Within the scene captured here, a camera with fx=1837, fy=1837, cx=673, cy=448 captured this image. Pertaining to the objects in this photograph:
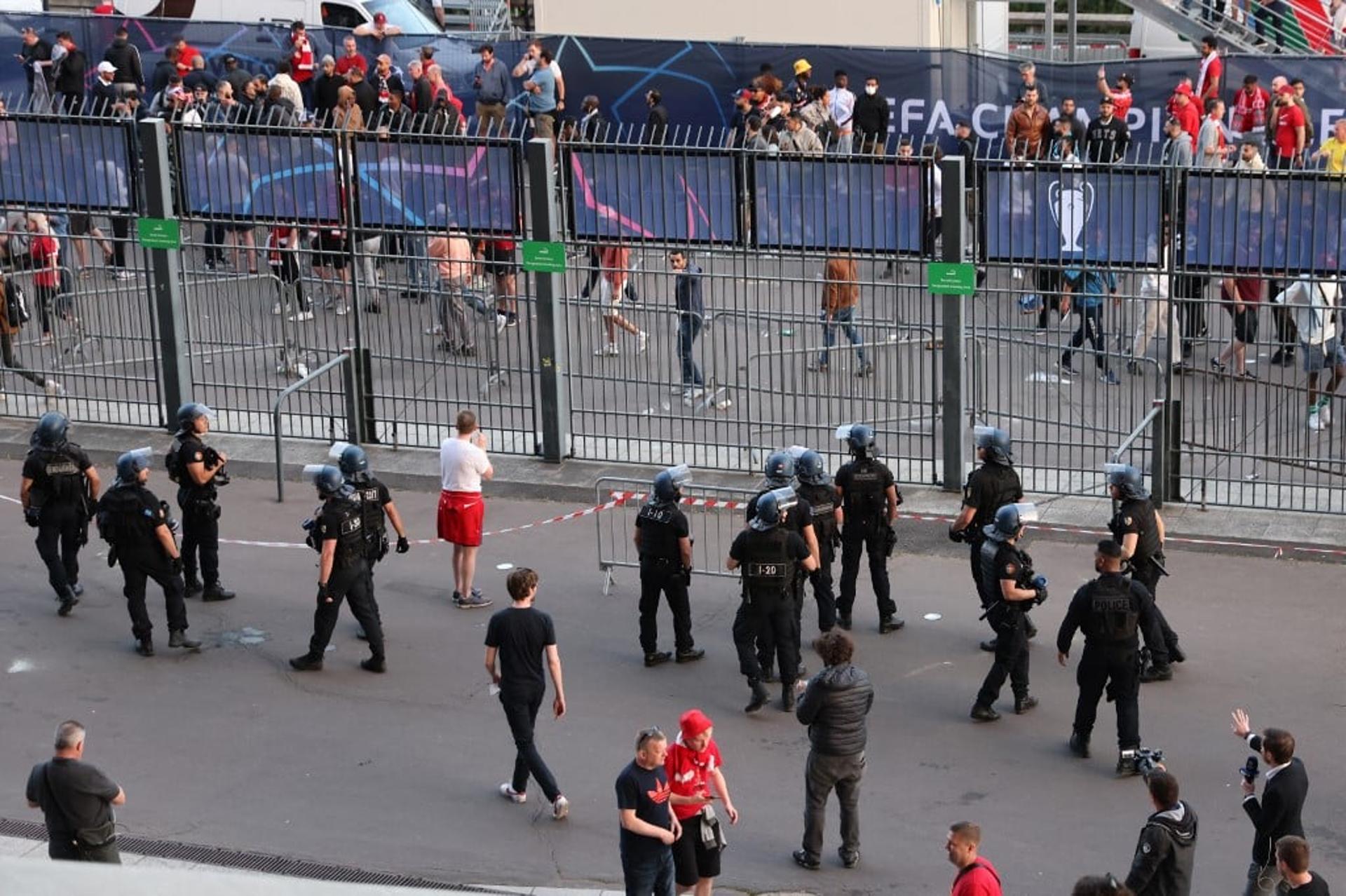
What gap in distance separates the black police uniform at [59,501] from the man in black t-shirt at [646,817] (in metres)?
5.86

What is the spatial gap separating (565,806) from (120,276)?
954 cm

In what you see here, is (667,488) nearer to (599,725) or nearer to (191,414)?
(599,725)

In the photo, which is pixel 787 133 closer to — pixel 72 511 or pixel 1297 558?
pixel 1297 558

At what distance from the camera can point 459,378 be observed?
667 inches

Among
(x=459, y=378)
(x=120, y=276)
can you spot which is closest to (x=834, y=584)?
(x=459, y=378)

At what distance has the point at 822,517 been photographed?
11.6 metres

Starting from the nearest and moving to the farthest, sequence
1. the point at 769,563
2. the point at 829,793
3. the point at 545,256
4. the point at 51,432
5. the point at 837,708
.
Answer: the point at 837,708 → the point at 829,793 → the point at 769,563 → the point at 51,432 → the point at 545,256

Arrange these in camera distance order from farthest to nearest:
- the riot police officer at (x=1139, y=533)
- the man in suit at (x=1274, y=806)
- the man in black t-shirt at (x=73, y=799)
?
the riot police officer at (x=1139, y=533)
the man in black t-shirt at (x=73, y=799)
the man in suit at (x=1274, y=806)

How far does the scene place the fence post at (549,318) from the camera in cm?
1505

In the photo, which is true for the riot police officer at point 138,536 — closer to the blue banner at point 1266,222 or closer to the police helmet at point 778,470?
the police helmet at point 778,470

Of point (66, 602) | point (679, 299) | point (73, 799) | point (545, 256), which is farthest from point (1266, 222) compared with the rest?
point (73, 799)

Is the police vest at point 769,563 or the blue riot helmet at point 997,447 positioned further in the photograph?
the blue riot helmet at point 997,447

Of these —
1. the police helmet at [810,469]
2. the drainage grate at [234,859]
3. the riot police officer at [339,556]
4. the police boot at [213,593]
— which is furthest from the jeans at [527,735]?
the police boot at [213,593]

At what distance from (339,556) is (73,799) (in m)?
3.17
